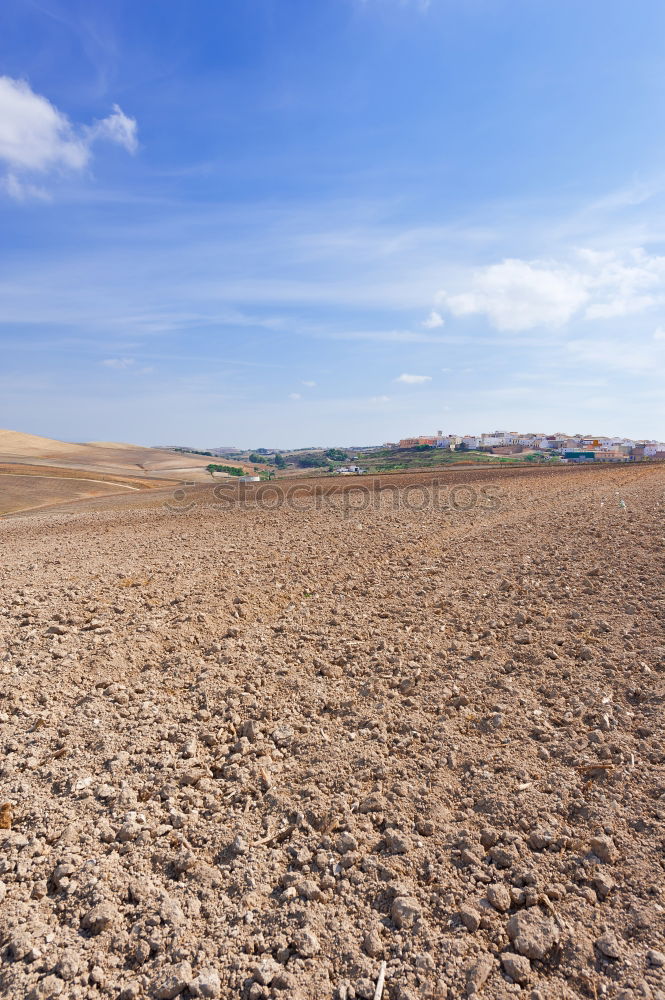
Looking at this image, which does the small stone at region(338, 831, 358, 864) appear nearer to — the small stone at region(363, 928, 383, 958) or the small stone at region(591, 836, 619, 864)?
the small stone at region(363, 928, 383, 958)

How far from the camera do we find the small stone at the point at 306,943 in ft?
8.06

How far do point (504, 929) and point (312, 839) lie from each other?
1110 millimetres

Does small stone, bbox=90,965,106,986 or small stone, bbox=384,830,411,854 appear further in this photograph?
small stone, bbox=384,830,411,854

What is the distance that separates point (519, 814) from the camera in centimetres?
315

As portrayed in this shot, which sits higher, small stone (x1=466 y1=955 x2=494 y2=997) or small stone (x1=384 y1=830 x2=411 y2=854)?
small stone (x1=384 y1=830 x2=411 y2=854)

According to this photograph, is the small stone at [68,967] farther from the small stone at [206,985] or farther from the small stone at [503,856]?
the small stone at [503,856]

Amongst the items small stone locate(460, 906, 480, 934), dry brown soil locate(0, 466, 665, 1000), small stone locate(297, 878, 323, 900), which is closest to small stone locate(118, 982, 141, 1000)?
dry brown soil locate(0, 466, 665, 1000)

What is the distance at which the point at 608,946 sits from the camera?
2430 millimetres

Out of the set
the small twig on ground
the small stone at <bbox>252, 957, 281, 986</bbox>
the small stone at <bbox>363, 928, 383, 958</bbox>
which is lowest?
the small stone at <bbox>252, 957, 281, 986</bbox>

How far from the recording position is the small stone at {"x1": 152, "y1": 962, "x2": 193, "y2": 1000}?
2283 mm

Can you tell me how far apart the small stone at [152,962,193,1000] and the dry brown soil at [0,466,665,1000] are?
2cm

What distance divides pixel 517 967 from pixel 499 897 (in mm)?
310

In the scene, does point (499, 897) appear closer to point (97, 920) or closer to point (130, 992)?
point (130, 992)

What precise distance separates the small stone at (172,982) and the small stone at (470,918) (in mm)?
1325
